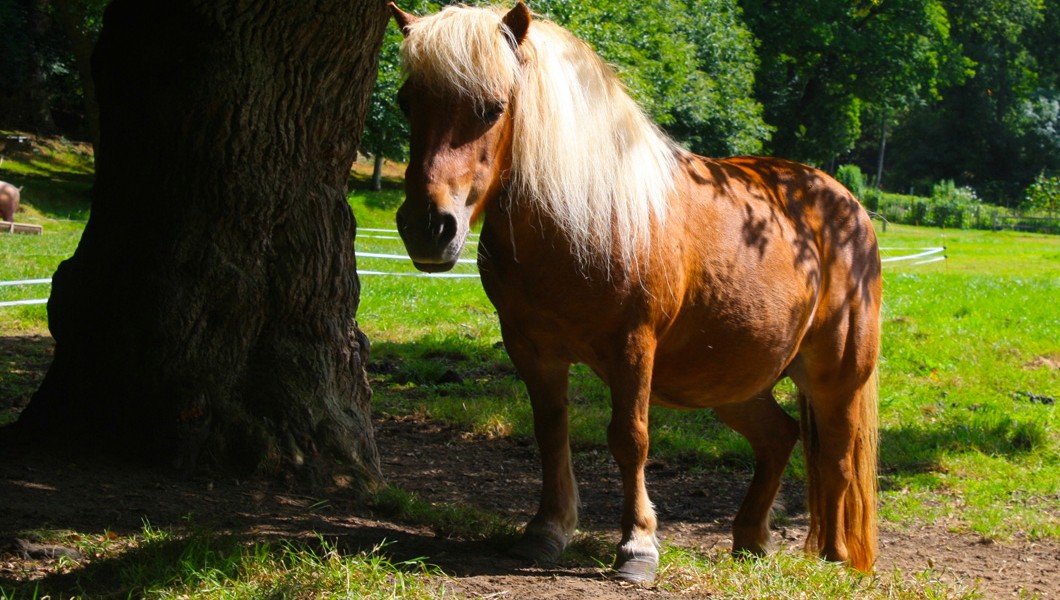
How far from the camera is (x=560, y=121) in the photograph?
376 centimetres

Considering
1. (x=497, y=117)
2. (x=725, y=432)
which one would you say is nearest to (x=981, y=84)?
(x=725, y=432)

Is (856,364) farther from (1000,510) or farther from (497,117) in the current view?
(497,117)

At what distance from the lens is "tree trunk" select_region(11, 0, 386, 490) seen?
4516 millimetres

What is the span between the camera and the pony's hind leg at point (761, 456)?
503cm

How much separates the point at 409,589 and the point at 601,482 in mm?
3174

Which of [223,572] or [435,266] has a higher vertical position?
[435,266]

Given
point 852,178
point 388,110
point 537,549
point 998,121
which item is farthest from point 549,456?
point 998,121

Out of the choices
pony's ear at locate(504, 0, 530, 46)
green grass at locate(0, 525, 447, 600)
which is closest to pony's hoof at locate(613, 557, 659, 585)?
green grass at locate(0, 525, 447, 600)

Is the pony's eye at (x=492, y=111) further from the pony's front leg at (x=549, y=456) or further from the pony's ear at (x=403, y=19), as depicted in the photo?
the pony's front leg at (x=549, y=456)

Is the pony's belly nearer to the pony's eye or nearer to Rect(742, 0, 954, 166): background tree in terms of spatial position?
the pony's eye

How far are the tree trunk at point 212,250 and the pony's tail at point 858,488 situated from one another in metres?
2.29

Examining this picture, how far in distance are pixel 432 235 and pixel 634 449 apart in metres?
1.25

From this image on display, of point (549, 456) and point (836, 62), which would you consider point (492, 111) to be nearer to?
point (549, 456)

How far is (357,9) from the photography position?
184 inches
